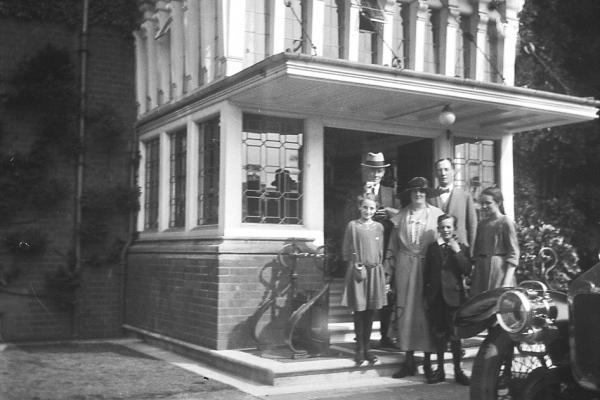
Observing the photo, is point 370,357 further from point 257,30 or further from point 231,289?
point 257,30

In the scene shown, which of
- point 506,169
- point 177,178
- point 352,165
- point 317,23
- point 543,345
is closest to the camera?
point 543,345

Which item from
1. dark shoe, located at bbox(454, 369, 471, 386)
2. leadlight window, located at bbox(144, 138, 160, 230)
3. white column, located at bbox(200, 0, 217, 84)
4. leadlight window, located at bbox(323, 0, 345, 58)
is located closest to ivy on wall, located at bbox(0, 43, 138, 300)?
leadlight window, located at bbox(144, 138, 160, 230)

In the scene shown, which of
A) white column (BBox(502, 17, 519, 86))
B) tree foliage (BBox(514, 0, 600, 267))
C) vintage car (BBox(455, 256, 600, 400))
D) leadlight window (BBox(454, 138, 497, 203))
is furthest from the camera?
tree foliage (BBox(514, 0, 600, 267))

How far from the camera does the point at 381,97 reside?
7.69 m

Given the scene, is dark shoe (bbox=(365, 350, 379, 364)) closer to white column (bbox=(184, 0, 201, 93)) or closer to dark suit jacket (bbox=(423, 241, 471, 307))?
dark suit jacket (bbox=(423, 241, 471, 307))

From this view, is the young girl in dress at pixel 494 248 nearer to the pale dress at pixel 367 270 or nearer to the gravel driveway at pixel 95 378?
the pale dress at pixel 367 270

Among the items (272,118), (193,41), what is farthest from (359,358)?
→ (193,41)

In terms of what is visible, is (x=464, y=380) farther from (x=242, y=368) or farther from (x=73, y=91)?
(x=73, y=91)

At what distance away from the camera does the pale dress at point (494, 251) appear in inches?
253

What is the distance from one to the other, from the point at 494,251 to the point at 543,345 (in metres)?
1.92

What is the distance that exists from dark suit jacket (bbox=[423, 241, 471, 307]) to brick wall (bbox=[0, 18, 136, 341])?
5053 millimetres

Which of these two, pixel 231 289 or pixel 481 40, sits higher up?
pixel 481 40

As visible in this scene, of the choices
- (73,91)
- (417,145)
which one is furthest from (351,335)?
(73,91)

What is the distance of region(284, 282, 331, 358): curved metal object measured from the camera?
7102mm
